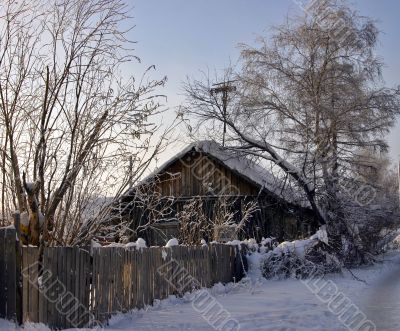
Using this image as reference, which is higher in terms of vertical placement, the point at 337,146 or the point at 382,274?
the point at 337,146

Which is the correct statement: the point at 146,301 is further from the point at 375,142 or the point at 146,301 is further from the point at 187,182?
the point at 375,142

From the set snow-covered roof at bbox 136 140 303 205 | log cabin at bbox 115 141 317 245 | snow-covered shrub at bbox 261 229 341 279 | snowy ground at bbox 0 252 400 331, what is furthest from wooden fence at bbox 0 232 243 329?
log cabin at bbox 115 141 317 245

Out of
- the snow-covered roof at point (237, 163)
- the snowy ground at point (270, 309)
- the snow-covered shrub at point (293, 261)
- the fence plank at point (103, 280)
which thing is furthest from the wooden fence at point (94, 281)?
the snow-covered roof at point (237, 163)

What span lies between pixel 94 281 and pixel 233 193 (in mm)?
13539

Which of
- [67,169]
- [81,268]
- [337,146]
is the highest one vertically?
[337,146]

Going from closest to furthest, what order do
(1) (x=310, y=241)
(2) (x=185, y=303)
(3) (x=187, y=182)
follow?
1. (2) (x=185, y=303)
2. (1) (x=310, y=241)
3. (3) (x=187, y=182)

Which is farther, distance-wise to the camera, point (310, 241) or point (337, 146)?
point (337, 146)

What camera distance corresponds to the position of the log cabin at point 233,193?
2139 cm

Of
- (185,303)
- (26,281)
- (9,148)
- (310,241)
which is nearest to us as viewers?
(26,281)

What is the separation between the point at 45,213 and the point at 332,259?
12.5m

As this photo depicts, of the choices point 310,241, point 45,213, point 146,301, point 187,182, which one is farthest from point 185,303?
point 187,182

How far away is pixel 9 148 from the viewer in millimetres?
8664

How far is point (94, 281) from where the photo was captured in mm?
8969

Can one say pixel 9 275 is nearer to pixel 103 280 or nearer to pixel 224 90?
pixel 103 280
